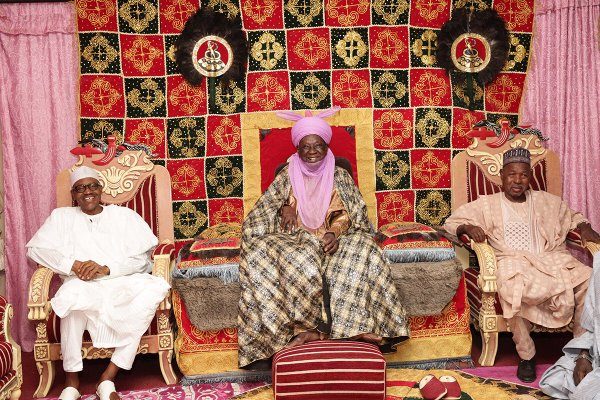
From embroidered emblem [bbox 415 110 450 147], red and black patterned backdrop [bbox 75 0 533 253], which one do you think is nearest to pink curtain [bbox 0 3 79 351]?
red and black patterned backdrop [bbox 75 0 533 253]

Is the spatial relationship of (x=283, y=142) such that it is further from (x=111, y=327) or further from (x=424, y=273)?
(x=111, y=327)

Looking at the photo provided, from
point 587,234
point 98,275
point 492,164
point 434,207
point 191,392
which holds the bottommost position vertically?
point 191,392

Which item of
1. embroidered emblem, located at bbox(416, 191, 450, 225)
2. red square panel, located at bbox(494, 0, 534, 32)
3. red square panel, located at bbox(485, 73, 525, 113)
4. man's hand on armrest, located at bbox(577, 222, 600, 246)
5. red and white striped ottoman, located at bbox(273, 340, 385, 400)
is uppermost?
red square panel, located at bbox(494, 0, 534, 32)

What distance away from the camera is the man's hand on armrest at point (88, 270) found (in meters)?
4.46

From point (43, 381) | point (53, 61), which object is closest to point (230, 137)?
point (53, 61)

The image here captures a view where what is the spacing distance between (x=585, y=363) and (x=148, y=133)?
384cm

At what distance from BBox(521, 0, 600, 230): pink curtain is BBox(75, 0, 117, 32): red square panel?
366 centimetres

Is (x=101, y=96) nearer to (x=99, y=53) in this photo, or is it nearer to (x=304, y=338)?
(x=99, y=53)

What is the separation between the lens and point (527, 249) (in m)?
4.98

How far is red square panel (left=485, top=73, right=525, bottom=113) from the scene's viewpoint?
5.81 m

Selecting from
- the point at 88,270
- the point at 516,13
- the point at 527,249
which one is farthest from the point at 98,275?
the point at 516,13

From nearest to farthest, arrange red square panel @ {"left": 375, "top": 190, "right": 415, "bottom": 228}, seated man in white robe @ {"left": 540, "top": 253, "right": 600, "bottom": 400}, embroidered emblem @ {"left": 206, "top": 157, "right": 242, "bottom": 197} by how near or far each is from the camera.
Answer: seated man in white robe @ {"left": 540, "top": 253, "right": 600, "bottom": 400}, embroidered emblem @ {"left": 206, "top": 157, "right": 242, "bottom": 197}, red square panel @ {"left": 375, "top": 190, "right": 415, "bottom": 228}

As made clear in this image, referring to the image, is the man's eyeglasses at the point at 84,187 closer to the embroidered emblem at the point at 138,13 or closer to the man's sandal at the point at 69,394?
the man's sandal at the point at 69,394

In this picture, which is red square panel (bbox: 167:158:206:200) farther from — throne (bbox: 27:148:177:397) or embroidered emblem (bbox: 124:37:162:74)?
embroidered emblem (bbox: 124:37:162:74)
